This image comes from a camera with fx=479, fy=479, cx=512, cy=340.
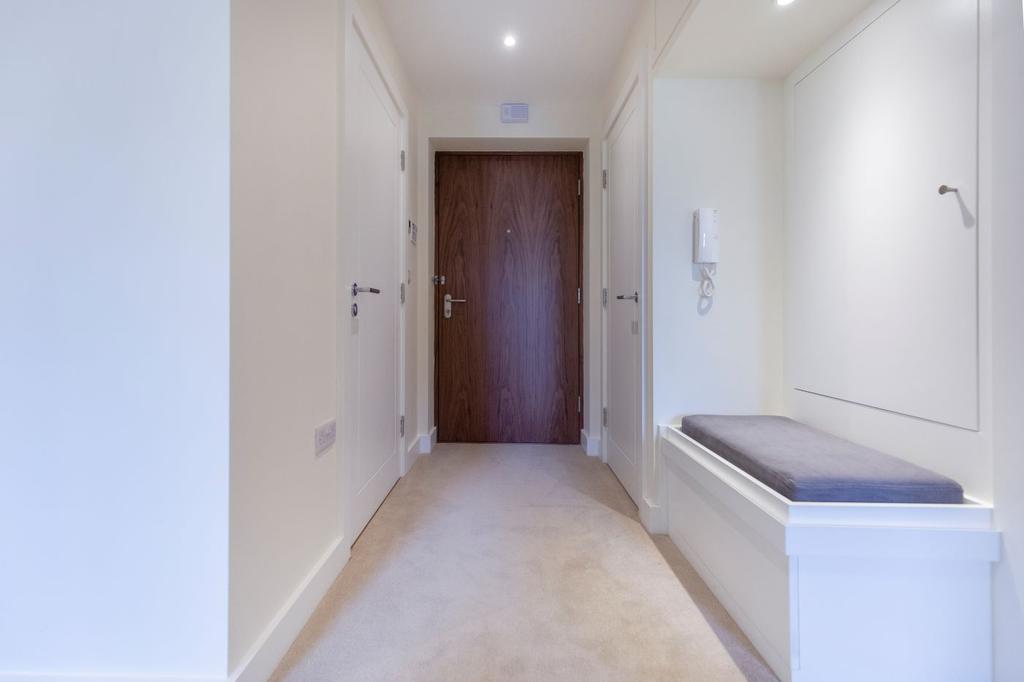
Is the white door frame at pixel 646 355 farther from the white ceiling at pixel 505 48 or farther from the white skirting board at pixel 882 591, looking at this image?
the white skirting board at pixel 882 591

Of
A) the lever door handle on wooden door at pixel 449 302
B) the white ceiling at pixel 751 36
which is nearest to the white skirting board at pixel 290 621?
the lever door handle on wooden door at pixel 449 302

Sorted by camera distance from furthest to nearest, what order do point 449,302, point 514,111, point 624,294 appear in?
point 449,302 < point 514,111 < point 624,294

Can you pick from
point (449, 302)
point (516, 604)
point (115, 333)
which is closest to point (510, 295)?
point (449, 302)

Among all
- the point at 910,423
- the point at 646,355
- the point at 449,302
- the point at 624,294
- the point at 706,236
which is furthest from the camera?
the point at 449,302

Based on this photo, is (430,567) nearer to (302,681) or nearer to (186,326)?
(302,681)

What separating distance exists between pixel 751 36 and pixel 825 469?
1.44 metres

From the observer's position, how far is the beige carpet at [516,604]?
117 centimetres

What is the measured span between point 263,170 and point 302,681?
119cm

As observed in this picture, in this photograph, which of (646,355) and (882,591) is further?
(646,355)

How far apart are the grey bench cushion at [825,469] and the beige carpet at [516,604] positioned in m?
0.46

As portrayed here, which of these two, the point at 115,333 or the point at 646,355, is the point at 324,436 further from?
the point at 646,355

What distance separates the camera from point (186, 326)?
38.8 inches

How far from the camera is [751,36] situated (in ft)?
5.37

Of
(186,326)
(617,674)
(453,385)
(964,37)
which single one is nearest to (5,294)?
(186,326)
